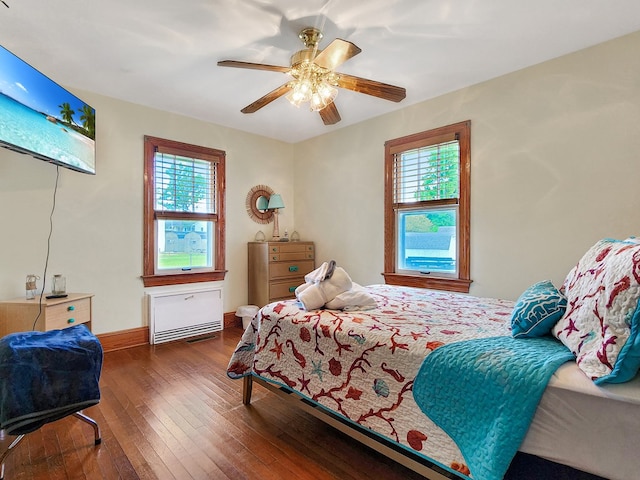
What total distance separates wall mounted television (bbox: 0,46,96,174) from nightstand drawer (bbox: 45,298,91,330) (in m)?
1.12

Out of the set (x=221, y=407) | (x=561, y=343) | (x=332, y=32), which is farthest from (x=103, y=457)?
(x=332, y=32)

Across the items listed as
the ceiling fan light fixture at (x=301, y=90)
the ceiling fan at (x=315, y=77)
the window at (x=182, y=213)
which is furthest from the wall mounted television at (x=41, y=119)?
the ceiling fan light fixture at (x=301, y=90)

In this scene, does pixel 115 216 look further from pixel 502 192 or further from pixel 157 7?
pixel 502 192

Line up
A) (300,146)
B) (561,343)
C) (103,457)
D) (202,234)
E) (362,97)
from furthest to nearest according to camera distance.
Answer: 1. (300,146)
2. (202,234)
3. (362,97)
4. (103,457)
5. (561,343)

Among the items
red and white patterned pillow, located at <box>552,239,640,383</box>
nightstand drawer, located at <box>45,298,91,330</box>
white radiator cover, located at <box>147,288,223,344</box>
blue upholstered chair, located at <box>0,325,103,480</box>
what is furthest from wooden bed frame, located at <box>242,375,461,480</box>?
white radiator cover, located at <box>147,288,223,344</box>

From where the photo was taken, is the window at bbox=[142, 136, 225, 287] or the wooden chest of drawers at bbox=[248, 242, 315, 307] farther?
the wooden chest of drawers at bbox=[248, 242, 315, 307]

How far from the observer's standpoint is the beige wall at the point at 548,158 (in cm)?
238

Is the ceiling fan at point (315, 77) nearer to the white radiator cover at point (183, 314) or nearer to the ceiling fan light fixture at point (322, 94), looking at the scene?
the ceiling fan light fixture at point (322, 94)

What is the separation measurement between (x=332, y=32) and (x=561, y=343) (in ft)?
7.46

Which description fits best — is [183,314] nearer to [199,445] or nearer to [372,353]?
[199,445]

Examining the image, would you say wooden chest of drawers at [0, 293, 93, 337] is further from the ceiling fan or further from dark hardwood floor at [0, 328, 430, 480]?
the ceiling fan

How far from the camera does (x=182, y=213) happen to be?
12.8 ft

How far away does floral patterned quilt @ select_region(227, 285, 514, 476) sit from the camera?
143cm

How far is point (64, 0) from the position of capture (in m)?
1.98
